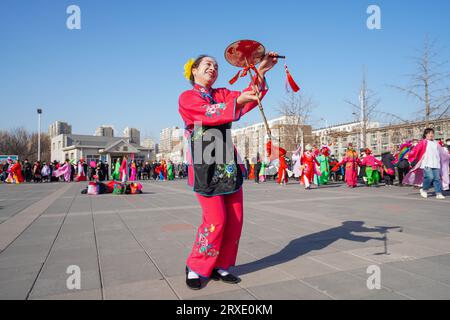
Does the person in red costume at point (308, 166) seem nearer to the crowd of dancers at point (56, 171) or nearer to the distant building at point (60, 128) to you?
the crowd of dancers at point (56, 171)

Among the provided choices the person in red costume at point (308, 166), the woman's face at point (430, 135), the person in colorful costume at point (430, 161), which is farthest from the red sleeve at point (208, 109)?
the person in red costume at point (308, 166)

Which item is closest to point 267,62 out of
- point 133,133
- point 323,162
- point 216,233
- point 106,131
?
point 216,233

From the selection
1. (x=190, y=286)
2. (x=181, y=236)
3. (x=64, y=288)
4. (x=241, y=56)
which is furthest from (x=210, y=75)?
(x=181, y=236)

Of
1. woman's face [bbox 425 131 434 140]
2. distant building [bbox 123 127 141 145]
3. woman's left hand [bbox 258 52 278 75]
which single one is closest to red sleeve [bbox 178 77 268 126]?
woman's left hand [bbox 258 52 278 75]

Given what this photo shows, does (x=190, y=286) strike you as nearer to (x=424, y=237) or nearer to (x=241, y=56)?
(x=241, y=56)

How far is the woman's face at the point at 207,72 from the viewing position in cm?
294

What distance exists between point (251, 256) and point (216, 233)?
110 cm

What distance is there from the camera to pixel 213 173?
279cm

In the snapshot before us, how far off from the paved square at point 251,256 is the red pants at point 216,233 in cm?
19

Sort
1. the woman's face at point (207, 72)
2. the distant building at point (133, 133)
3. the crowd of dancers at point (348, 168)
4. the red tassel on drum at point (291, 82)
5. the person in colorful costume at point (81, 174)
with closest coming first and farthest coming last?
the woman's face at point (207, 72) < the red tassel on drum at point (291, 82) < the crowd of dancers at point (348, 168) < the person in colorful costume at point (81, 174) < the distant building at point (133, 133)

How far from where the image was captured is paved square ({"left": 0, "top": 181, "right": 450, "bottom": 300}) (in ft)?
8.50

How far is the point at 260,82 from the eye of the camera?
2.76m

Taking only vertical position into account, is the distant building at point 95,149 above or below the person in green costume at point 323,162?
above

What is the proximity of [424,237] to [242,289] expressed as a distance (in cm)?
309
